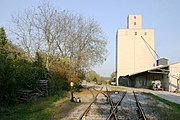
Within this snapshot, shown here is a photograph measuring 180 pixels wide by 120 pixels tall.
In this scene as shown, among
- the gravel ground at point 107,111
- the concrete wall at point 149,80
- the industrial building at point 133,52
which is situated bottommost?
the gravel ground at point 107,111

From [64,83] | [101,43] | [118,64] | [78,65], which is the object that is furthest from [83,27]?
[118,64]

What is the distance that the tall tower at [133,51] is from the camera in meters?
66.3

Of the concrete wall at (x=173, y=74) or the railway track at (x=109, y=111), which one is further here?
the concrete wall at (x=173, y=74)

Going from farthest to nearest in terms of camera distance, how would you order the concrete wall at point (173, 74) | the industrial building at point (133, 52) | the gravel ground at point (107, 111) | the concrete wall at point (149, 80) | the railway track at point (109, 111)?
the industrial building at point (133, 52) < the concrete wall at point (149, 80) < the concrete wall at point (173, 74) < the gravel ground at point (107, 111) < the railway track at point (109, 111)

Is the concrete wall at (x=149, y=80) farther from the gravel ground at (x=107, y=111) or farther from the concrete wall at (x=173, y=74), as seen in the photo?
the gravel ground at (x=107, y=111)

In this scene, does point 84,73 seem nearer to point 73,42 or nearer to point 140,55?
point 73,42

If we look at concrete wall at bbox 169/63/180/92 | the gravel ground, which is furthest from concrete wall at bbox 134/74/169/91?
the gravel ground

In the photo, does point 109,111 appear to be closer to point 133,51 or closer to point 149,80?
point 149,80

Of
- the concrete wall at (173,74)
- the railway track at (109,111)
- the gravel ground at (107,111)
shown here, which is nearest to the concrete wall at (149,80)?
the concrete wall at (173,74)

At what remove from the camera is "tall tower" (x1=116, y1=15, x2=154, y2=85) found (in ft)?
218

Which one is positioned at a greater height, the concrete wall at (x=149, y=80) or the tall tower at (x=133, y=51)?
the tall tower at (x=133, y=51)

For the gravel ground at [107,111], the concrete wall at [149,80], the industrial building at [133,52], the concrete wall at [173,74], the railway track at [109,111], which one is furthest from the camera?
the industrial building at [133,52]

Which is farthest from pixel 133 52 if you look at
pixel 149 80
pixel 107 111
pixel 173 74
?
pixel 107 111

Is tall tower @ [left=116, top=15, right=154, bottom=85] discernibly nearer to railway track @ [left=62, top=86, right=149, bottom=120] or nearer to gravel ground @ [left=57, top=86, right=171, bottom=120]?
gravel ground @ [left=57, top=86, right=171, bottom=120]
